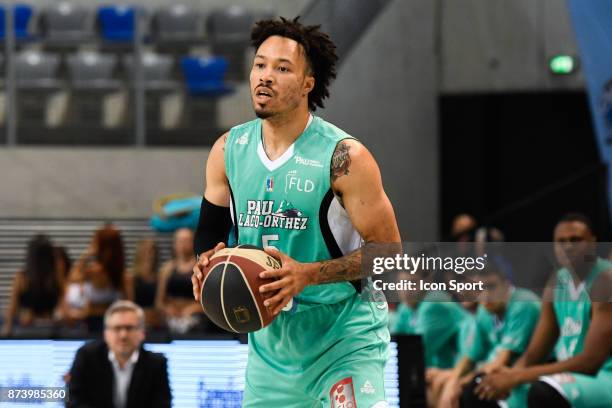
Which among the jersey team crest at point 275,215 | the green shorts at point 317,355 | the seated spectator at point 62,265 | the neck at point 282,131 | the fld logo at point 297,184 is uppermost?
the seated spectator at point 62,265

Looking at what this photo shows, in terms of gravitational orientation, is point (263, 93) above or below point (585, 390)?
above

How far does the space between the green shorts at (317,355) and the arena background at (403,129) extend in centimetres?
871

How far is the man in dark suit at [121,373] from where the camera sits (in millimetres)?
6730

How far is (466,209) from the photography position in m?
17.1

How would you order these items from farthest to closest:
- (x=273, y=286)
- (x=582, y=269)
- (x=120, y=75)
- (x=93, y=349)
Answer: (x=120, y=75) < (x=582, y=269) < (x=93, y=349) < (x=273, y=286)

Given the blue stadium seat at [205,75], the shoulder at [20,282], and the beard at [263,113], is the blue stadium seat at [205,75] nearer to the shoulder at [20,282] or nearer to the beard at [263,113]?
the shoulder at [20,282]

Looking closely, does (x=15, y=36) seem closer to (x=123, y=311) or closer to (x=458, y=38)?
(x=458, y=38)

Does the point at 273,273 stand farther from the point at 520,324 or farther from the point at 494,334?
the point at 494,334

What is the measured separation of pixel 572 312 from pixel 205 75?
27.7 ft

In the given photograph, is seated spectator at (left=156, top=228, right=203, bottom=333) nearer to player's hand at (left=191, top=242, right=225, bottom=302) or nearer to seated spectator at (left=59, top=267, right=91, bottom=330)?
seated spectator at (left=59, top=267, right=91, bottom=330)

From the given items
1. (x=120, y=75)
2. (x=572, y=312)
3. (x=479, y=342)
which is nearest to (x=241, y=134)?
(x=572, y=312)

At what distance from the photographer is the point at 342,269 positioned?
443cm

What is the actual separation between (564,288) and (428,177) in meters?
9.02

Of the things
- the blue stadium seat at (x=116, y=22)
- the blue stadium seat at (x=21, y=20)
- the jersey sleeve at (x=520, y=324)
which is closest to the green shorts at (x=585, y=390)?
the jersey sleeve at (x=520, y=324)
